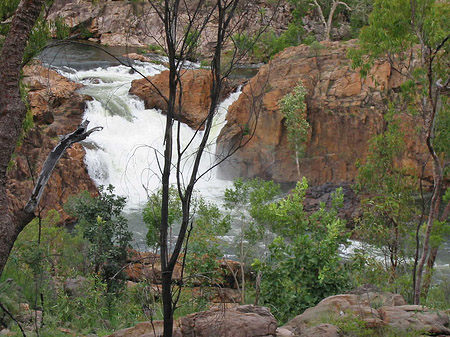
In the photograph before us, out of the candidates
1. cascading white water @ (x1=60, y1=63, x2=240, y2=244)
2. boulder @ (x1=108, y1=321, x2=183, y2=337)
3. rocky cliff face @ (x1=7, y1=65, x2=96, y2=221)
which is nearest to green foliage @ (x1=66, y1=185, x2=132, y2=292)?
rocky cliff face @ (x1=7, y1=65, x2=96, y2=221)

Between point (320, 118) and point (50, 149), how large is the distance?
11105mm

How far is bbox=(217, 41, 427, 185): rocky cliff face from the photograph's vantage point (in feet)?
70.2

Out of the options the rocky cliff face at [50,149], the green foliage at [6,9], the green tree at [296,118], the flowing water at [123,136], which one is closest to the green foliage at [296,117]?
the green tree at [296,118]

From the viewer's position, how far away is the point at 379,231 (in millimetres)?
9078

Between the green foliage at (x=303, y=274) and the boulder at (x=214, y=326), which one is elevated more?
the boulder at (x=214, y=326)

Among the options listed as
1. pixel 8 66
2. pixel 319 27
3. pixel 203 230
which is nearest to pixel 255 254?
pixel 203 230

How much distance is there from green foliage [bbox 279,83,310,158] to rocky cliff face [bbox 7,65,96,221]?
8.18 meters

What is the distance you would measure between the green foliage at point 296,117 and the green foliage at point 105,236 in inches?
476

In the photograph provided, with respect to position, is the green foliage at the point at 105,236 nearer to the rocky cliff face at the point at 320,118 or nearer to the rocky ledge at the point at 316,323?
the rocky ledge at the point at 316,323

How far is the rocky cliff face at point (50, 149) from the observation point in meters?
16.0

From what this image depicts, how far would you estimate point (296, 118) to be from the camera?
2120cm

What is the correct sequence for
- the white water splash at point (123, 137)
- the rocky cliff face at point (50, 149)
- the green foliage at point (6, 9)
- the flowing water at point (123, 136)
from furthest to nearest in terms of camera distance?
the white water splash at point (123, 137) → the flowing water at point (123, 136) → the rocky cliff face at point (50, 149) → the green foliage at point (6, 9)

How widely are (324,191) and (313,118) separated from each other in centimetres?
363

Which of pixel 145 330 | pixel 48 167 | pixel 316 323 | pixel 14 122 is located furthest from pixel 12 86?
pixel 316 323
